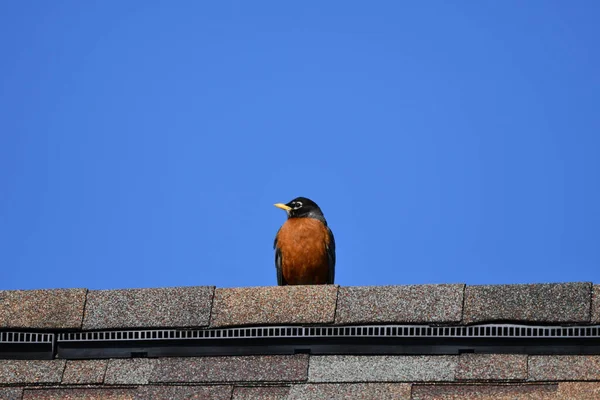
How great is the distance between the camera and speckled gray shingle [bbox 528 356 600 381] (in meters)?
4.32

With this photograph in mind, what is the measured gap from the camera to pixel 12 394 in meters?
4.75

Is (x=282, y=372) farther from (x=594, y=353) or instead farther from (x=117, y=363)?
(x=594, y=353)

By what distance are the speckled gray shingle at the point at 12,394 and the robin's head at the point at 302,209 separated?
18.6 feet

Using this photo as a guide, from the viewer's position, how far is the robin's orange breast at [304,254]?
9734mm

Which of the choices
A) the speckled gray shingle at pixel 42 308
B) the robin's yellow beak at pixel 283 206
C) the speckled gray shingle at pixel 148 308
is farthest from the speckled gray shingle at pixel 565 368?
the robin's yellow beak at pixel 283 206

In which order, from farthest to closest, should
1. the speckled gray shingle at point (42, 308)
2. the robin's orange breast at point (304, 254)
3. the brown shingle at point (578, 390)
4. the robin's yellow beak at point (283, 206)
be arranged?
the robin's yellow beak at point (283, 206), the robin's orange breast at point (304, 254), the speckled gray shingle at point (42, 308), the brown shingle at point (578, 390)

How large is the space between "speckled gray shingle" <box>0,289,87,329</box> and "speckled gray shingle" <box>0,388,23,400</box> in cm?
28

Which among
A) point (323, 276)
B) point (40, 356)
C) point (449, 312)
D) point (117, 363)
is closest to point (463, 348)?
point (449, 312)

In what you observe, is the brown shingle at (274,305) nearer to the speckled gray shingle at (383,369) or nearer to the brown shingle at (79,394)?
the speckled gray shingle at (383,369)

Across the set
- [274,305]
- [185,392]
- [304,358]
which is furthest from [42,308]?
[304,358]

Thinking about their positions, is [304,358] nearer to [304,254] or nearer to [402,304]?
[402,304]

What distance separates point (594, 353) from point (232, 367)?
4.57ft

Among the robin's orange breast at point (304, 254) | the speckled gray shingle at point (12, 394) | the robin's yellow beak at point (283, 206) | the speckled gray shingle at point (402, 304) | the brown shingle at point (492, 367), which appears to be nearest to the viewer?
the brown shingle at point (492, 367)

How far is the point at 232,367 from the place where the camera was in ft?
15.4
